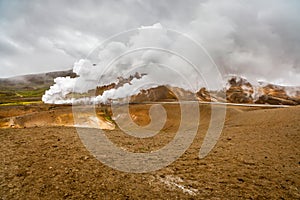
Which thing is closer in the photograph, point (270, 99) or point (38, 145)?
point (38, 145)

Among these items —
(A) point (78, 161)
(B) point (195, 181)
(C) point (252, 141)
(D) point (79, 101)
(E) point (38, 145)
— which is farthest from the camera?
(D) point (79, 101)

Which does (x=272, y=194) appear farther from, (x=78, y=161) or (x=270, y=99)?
(x=270, y=99)

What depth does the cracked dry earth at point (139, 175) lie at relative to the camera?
5.55 metres

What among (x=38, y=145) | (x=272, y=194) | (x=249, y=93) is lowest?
(x=272, y=194)

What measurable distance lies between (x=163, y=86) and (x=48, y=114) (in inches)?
1760

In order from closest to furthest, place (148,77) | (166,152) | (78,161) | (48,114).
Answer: (78,161)
(166,152)
(48,114)
(148,77)

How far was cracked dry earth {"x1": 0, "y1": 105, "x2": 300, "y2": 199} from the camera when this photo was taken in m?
5.55

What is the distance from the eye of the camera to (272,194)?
5.69 m

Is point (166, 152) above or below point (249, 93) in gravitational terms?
below

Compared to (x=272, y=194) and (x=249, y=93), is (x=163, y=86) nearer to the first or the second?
(x=249, y=93)

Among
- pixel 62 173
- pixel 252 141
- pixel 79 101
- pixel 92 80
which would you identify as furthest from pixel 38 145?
pixel 92 80

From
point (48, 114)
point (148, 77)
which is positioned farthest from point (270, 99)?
point (48, 114)

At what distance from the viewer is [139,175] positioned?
22.0 feet

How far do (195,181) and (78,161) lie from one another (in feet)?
12.0
